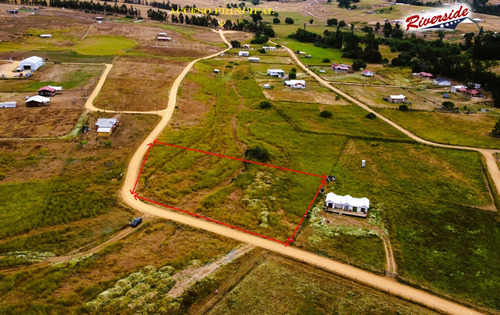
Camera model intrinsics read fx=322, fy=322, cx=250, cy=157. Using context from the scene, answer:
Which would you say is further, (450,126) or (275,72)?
(275,72)

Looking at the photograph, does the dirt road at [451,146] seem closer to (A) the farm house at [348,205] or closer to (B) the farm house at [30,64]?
(A) the farm house at [348,205]

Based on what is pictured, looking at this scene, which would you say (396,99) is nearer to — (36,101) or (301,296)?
(301,296)

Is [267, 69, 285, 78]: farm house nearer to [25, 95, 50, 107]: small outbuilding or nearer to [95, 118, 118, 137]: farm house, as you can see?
[95, 118, 118, 137]: farm house

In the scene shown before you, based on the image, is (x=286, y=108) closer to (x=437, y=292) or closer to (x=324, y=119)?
(x=324, y=119)

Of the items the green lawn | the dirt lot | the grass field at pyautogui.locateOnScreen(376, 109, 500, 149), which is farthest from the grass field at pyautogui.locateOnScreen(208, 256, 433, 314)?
the green lawn

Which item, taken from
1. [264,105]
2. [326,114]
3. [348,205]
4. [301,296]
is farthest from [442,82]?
[301,296]

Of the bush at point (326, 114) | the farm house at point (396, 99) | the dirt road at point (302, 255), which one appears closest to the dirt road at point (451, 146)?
the farm house at point (396, 99)

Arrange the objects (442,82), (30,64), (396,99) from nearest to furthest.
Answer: (396,99) → (30,64) → (442,82)
